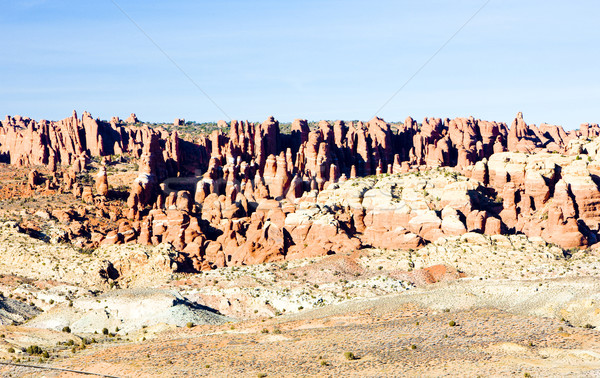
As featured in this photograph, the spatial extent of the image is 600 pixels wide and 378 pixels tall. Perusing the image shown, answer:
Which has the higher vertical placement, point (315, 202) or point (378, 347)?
point (315, 202)

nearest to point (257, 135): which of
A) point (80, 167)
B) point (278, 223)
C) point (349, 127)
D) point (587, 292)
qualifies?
point (349, 127)

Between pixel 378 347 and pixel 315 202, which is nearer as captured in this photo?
pixel 378 347

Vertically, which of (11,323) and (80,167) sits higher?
(80,167)

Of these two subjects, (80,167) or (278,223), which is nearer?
(278,223)

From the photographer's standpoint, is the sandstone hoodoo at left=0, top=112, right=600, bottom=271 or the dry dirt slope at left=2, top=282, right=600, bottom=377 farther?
the sandstone hoodoo at left=0, top=112, right=600, bottom=271

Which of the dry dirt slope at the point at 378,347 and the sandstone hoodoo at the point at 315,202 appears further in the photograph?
the sandstone hoodoo at the point at 315,202

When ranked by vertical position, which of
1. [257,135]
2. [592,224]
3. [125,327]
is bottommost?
[125,327]

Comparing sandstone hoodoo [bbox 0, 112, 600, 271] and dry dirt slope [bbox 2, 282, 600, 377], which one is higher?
sandstone hoodoo [bbox 0, 112, 600, 271]

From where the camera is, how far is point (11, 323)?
105 m

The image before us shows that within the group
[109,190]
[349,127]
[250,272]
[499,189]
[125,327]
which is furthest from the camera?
[349,127]

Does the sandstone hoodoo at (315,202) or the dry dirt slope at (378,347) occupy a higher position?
the sandstone hoodoo at (315,202)

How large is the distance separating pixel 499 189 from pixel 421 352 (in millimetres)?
68524

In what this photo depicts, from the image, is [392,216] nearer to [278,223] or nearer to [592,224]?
[278,223]

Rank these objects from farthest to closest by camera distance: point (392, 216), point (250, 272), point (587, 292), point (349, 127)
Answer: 1. point (349, 127)
2. point (392, 216)
3. point (250, 272)
4. point (587, 292)
